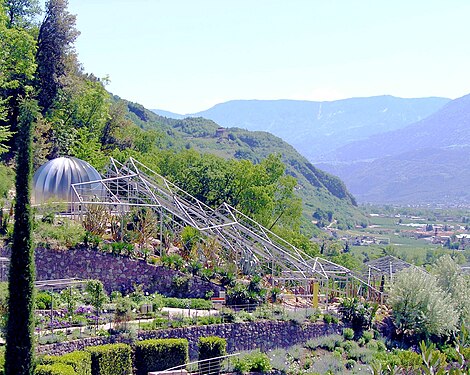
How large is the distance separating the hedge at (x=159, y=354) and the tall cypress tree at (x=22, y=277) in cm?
470

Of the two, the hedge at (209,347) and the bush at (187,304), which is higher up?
the bush at (187,304)

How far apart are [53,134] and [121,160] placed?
15.5 feet

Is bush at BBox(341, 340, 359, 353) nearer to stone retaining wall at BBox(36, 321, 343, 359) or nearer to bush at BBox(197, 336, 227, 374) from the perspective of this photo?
stone retaining wall at BBox(36, 321, 343, 359)

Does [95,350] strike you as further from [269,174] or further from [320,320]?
[269,174]

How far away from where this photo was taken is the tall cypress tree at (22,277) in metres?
16.0

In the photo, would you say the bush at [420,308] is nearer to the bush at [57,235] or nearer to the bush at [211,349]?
the bush at [211,349]

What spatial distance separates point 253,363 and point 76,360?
6660mm

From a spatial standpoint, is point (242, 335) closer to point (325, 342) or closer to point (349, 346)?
point (325, 342)

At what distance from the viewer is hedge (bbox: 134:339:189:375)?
20297 millimetres

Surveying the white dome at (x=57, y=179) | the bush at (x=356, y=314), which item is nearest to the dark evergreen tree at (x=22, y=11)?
the white dome at (x=57, y=179)

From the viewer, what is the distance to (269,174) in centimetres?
4325

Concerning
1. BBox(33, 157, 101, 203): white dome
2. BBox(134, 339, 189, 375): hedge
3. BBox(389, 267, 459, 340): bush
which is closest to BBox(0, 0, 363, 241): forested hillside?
BBox(33, 157, 101, 203): white dome

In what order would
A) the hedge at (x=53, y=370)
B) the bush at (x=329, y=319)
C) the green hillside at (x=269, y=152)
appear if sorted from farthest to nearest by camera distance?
the green hillside at (x=269, y=152) < the bush at (x=329, y=319) < the hedge at (x=53, y=370)

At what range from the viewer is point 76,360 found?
17.8 meters
